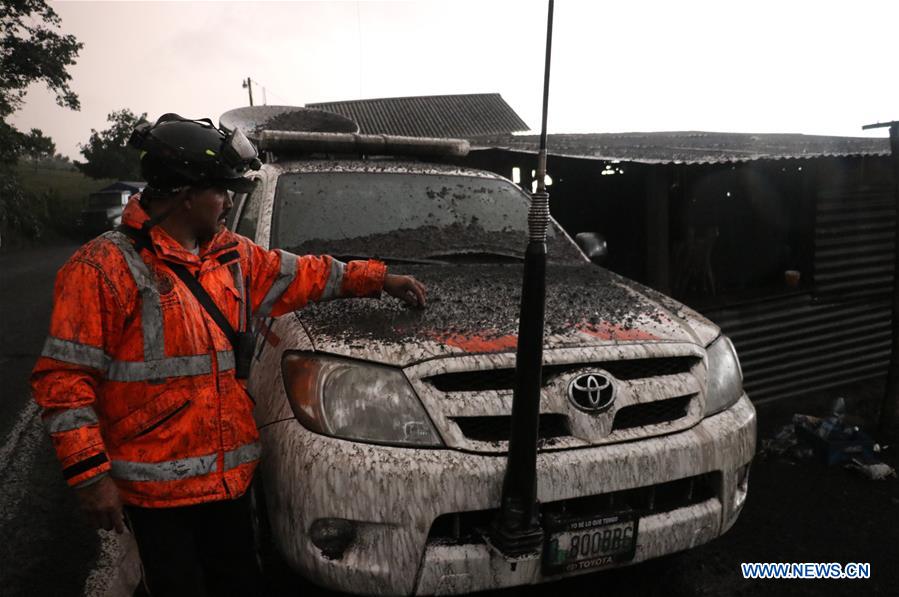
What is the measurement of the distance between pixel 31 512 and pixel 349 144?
2663 mm

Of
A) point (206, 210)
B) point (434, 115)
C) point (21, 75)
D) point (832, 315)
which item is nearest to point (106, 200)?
point (21, 75)

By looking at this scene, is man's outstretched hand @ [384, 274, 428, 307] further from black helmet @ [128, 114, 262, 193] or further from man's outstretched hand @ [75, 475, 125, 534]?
man's outstretched hand @ [75, 475, 125, 534]

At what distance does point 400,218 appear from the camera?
10.5 ft

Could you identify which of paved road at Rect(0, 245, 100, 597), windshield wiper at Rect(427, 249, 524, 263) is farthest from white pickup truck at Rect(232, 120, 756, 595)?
paved road at Rect(0, 245, 100, 597)

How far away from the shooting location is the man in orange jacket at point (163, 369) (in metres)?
1.60

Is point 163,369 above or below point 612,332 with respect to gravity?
above

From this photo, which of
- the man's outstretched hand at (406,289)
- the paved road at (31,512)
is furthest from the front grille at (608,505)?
the paved road at (31,512)

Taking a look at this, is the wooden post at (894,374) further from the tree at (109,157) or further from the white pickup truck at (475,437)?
the tree at (109,157)

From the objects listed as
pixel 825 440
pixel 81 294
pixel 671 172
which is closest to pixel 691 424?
pixel 81 294

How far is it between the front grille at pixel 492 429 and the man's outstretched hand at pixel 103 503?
96cm

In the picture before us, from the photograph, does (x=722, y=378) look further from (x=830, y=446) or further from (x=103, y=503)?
(x=830, y=446)

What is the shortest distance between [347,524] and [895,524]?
3.29 meters

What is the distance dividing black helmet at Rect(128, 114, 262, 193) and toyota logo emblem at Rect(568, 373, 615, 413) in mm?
1247

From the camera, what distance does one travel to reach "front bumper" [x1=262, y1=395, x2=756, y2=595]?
186 cm
